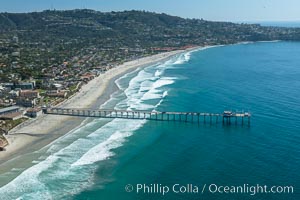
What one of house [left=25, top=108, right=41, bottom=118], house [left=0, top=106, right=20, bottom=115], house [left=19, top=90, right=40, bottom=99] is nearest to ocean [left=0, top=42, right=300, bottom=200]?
house [left=25, top=108, right=41, bottom=118]

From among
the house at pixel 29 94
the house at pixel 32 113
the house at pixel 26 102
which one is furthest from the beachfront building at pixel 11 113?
the house at pixel 29 94

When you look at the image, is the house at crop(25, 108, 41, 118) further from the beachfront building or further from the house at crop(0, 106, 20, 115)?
the house at crop(0, 106, 20, 115)

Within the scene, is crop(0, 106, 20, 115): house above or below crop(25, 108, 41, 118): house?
above

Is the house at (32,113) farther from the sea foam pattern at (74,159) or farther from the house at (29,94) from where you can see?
the house at (29,94)

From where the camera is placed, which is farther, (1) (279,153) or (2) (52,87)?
(2) (52,87)

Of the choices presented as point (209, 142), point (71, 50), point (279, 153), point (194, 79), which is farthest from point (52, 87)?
point (71, 50)

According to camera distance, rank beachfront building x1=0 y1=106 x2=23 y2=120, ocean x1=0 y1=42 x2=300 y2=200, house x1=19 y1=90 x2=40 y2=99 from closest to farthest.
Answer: ocean x1=0 y1=42 x2=300 y2=200 → beachfront building x1=0 y1=106 x2=23 y2=120 → house x1=19 y1=90 x2=40 y2=99

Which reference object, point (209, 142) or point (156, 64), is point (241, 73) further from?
point (209, 142)
